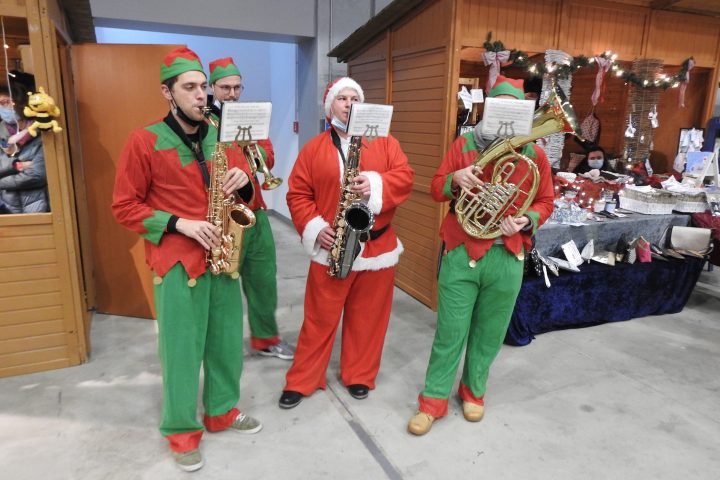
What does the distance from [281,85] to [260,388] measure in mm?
5598

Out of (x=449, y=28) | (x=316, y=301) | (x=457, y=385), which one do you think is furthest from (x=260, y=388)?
(x=449, y=28)

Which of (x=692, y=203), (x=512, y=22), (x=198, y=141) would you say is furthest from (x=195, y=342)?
(x=692, y=203)

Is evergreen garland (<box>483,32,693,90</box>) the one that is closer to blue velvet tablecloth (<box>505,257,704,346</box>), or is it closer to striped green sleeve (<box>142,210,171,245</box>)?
blue velvet tablecloth (<box>505,257,704,346</box>)

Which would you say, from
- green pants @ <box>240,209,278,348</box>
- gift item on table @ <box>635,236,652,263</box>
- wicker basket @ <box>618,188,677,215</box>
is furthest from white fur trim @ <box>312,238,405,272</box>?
wicker basket @ <box>618,188,677,215</box>

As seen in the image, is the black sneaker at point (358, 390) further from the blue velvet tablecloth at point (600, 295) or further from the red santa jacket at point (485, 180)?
the blue velvet tablecloth at point (600, 295)

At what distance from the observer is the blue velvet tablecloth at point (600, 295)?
Result: 3.73 metres

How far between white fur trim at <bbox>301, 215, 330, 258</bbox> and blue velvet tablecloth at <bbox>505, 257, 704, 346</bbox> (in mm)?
1813

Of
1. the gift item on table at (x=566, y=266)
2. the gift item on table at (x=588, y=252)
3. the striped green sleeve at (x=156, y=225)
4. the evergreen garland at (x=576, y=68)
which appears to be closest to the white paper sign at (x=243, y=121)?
the striped green sleeve at (x=156, y=225)

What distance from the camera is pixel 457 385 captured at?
10.1 ft

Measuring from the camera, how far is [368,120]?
224 cm

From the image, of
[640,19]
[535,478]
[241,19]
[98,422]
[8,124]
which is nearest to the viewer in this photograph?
[535,478]

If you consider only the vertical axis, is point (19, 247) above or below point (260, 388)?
above

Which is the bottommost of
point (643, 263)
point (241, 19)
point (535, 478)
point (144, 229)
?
point (535, 478)

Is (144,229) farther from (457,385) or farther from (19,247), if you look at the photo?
(457,385)
